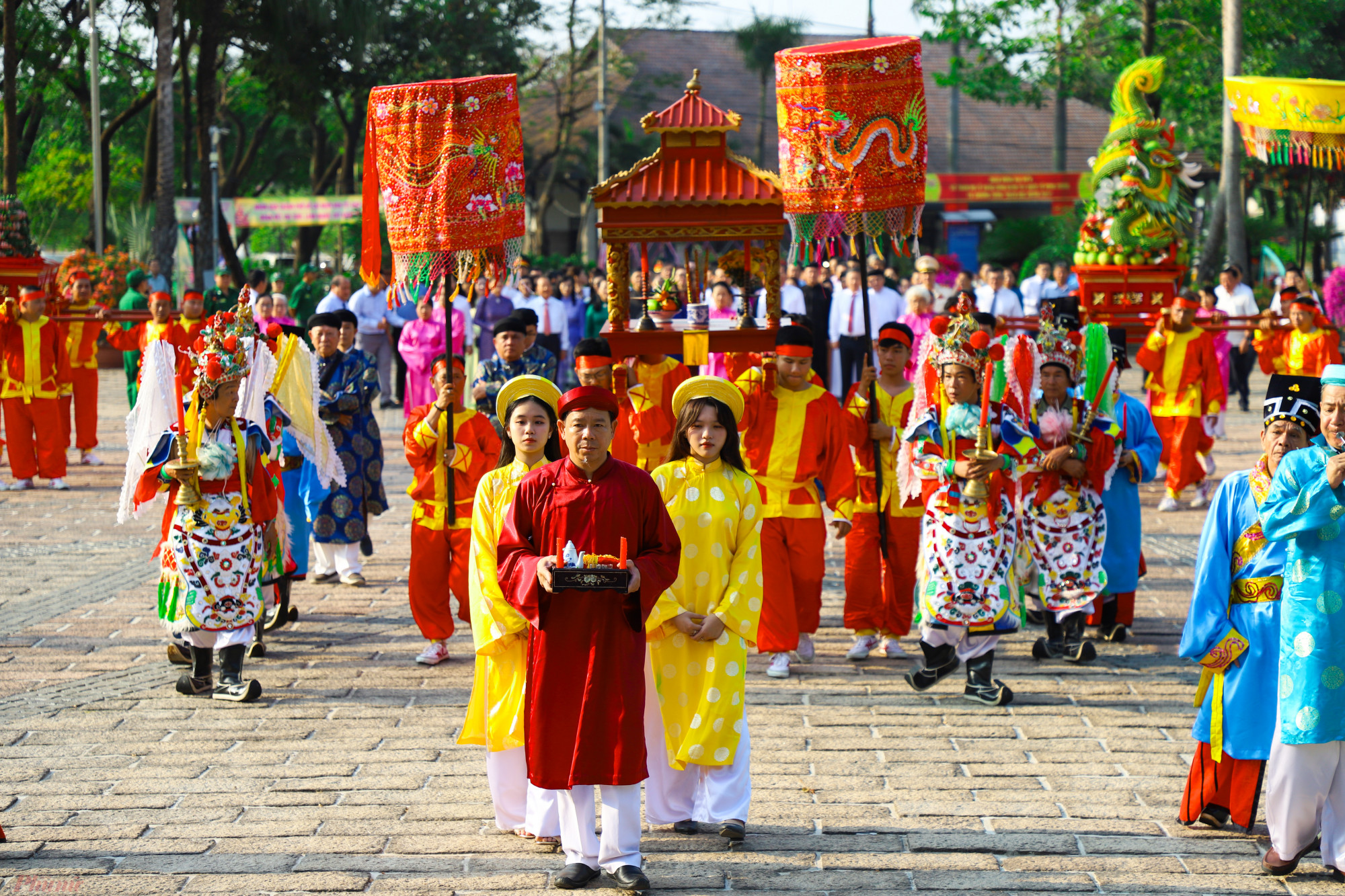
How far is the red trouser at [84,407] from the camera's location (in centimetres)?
1388

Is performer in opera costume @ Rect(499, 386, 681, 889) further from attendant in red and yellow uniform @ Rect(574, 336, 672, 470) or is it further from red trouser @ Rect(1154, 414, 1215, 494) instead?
red trouser @ Rect(1154, 414, 1215, 494)

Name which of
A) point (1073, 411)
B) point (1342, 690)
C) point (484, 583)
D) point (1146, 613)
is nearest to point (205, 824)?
point (484, 583)


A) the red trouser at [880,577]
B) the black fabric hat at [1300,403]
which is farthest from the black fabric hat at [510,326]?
the black fabric hat at [1300,403]

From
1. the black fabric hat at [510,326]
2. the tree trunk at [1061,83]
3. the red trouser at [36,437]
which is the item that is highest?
the tree trunk at [1061,83]

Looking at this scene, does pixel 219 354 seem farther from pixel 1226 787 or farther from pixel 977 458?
pixel 1226 787

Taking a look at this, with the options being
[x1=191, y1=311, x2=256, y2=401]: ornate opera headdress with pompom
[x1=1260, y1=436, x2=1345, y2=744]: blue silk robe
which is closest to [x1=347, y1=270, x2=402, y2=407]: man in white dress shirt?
[x1=191, y1=311, x2=256, y2=401]: ornate opera headdress with pompom

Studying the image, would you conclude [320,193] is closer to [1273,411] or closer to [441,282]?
[441,282]

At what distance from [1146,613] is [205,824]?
5904mm

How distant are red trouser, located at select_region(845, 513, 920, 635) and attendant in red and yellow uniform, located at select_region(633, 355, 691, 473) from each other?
49.0 inches

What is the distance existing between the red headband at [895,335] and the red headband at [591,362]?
1.68 meters

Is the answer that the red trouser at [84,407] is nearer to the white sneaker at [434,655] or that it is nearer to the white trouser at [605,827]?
the white sneaker at [434,655]

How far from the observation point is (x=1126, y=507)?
798cm

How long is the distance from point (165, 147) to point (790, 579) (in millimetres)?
20827

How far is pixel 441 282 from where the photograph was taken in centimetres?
696
